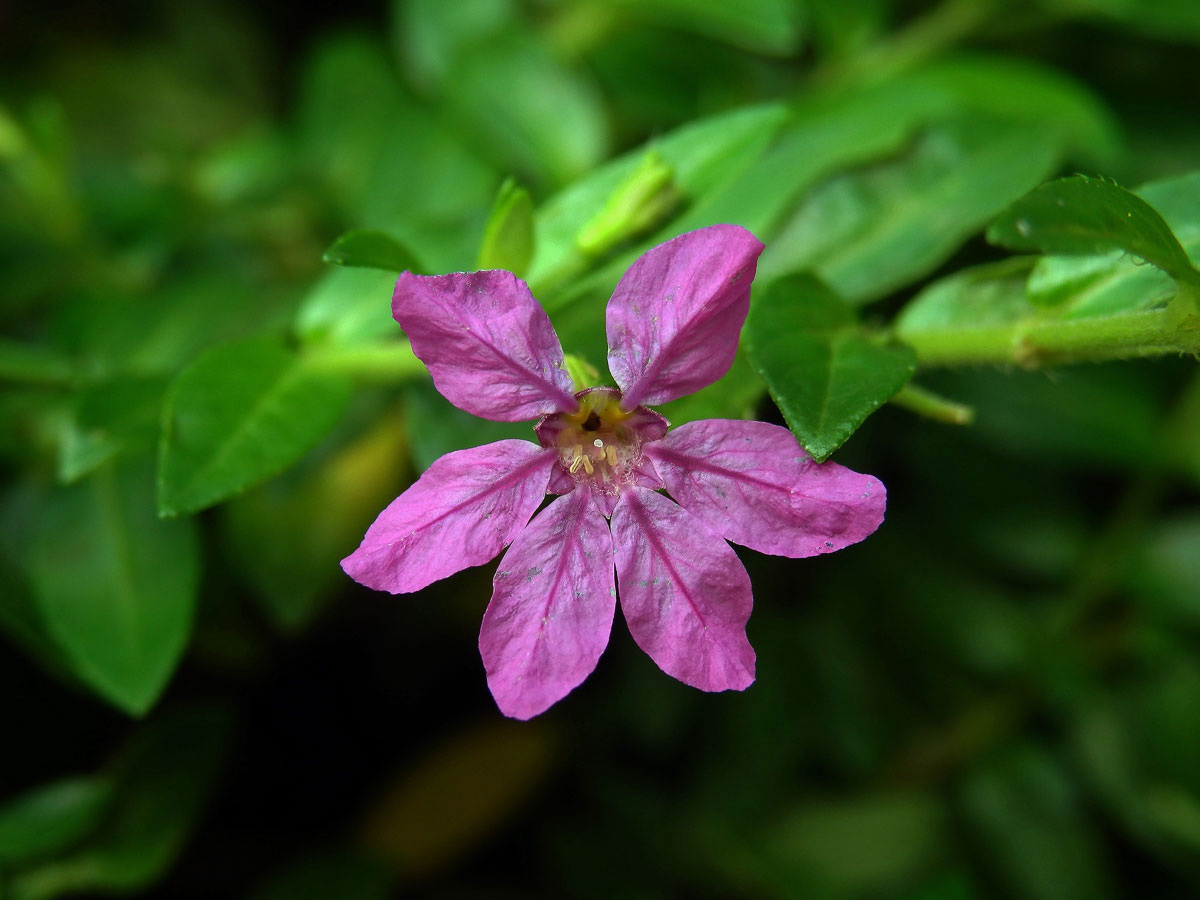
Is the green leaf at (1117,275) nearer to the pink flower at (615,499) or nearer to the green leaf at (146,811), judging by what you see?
the pink flower at (615,499)

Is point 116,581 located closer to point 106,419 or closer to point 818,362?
point 106,419

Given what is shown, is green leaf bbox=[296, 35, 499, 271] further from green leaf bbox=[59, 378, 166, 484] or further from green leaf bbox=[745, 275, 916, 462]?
A: green leaf bbox=[745, 275, 916, 462]

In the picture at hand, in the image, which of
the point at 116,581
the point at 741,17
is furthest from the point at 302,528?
the point at 741,17

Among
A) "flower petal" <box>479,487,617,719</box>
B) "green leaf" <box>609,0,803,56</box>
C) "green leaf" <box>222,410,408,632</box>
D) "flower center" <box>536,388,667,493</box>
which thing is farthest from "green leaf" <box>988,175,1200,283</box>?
"green leaf" <box>222,410,408,632</box>

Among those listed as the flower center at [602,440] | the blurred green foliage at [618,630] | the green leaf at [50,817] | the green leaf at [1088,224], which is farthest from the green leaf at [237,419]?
the green leaf at [1088,224]

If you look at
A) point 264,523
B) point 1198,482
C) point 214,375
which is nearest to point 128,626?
point 264,523
